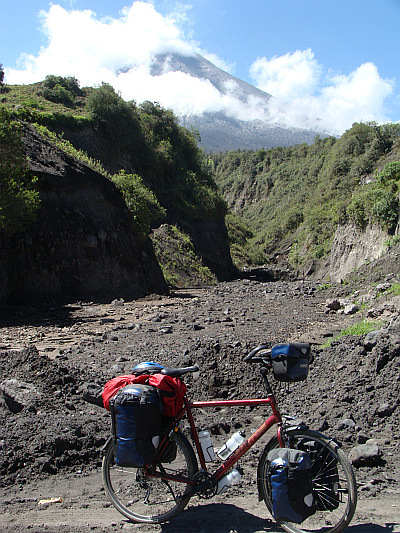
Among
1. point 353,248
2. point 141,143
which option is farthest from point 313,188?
point 353,248

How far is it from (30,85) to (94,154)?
1230cm

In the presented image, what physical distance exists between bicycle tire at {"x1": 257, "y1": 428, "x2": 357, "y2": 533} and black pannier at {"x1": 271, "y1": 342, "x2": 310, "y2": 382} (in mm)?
361

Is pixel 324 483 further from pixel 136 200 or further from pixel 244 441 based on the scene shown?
pixel 136 200

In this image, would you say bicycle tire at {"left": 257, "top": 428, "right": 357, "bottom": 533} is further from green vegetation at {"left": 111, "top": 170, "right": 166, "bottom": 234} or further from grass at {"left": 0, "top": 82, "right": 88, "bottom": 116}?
grass at {"left": 0, "top": 82, "right": 88, "bottom": 116}

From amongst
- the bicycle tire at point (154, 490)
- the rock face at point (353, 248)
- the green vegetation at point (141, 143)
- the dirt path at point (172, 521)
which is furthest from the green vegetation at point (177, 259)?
the bicycle tire at point (154, 490)

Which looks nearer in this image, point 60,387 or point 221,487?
point 221,487

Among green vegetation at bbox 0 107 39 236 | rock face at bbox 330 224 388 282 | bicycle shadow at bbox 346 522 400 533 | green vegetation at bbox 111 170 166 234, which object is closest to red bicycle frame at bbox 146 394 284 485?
bicycle shadow at bbox 346 522 400 533

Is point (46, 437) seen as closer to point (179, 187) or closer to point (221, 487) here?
point (221, 487)

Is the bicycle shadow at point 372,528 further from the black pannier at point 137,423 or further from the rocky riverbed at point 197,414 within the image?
the black pannier at point 137,423

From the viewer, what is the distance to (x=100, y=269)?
19703 mm

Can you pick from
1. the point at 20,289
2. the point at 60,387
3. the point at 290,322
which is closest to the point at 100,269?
the point at 20,289

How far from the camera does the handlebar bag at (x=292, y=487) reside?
3.01m

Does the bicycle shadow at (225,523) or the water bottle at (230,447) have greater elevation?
the water bottle at (230,447)

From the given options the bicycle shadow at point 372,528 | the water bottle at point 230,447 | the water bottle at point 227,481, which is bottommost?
the bicycle shadow at point 372,528
